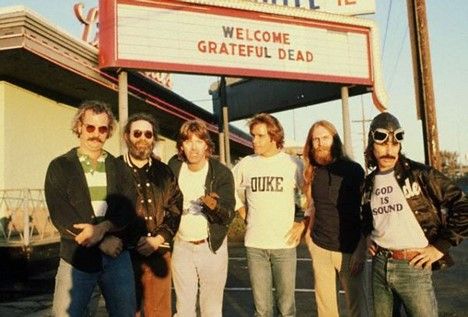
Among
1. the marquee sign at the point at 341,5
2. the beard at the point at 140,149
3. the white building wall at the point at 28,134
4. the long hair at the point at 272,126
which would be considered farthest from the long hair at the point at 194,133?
the marquee sign at the point at 341,5

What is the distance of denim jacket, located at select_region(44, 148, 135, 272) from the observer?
10.0ft

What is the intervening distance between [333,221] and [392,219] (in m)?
0.98

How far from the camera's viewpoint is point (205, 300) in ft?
13.2

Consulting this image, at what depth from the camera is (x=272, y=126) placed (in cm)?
438

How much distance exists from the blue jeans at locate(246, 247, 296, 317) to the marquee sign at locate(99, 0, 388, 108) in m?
6.78

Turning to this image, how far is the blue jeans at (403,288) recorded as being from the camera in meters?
3.01

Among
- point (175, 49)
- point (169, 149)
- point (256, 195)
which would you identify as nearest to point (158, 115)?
point (169, 149)

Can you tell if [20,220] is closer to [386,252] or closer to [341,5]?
[386,252]

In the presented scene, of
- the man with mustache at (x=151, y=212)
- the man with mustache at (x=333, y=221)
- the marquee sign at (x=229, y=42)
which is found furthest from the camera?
the marquee sign at (x=229, y=42)

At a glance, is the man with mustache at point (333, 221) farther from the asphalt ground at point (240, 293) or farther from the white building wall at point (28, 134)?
the white building wall at point (28, 134)

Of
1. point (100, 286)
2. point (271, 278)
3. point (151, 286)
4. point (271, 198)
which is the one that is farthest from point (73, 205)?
point (271, 278)

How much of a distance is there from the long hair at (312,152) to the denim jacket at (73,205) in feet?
5.87

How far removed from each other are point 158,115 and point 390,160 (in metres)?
13.4

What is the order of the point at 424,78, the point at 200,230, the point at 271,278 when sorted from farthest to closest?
the point at 424,78 → the point at 271,278 → the point at 200,230
